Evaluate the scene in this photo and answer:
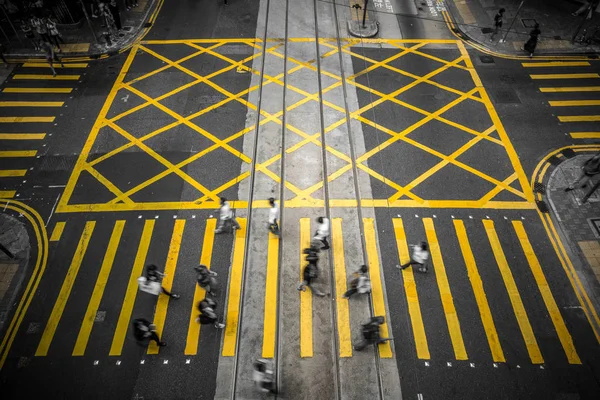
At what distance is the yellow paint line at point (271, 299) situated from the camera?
1016cm

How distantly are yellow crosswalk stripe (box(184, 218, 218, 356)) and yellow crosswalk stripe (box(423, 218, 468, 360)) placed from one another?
7320 mm

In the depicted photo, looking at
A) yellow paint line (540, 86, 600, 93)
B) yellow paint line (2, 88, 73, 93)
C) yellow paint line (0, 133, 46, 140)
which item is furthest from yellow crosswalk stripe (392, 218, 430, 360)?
yellow paint line (2, 88, 73, 93)

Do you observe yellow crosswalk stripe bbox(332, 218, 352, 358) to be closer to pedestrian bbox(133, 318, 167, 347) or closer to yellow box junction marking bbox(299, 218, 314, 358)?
yellow box junction marking bbox(299, 218, 314, 358)

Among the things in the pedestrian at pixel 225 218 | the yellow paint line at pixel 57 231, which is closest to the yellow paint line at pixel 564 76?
the pedestrian at pixel 225 218

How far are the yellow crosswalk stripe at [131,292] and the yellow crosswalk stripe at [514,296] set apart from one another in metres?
11.5

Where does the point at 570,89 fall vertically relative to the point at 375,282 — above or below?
above

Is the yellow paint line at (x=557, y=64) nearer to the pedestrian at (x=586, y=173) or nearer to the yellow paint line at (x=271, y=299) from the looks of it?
the pedestrian at (x=586, y=173)

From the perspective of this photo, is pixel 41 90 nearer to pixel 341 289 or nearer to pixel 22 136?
pixel 22 136

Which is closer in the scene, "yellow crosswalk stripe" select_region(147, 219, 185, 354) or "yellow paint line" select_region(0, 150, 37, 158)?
"yellow crosswalk stripe" select_region(147, 219, 185, 354)

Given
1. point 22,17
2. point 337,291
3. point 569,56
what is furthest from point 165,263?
point 569,56

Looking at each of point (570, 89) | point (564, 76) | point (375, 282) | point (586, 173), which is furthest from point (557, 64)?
point (375, 282)

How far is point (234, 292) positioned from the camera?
36.3ft

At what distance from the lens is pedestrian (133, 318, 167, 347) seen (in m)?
9.09

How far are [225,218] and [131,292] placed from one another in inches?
143
